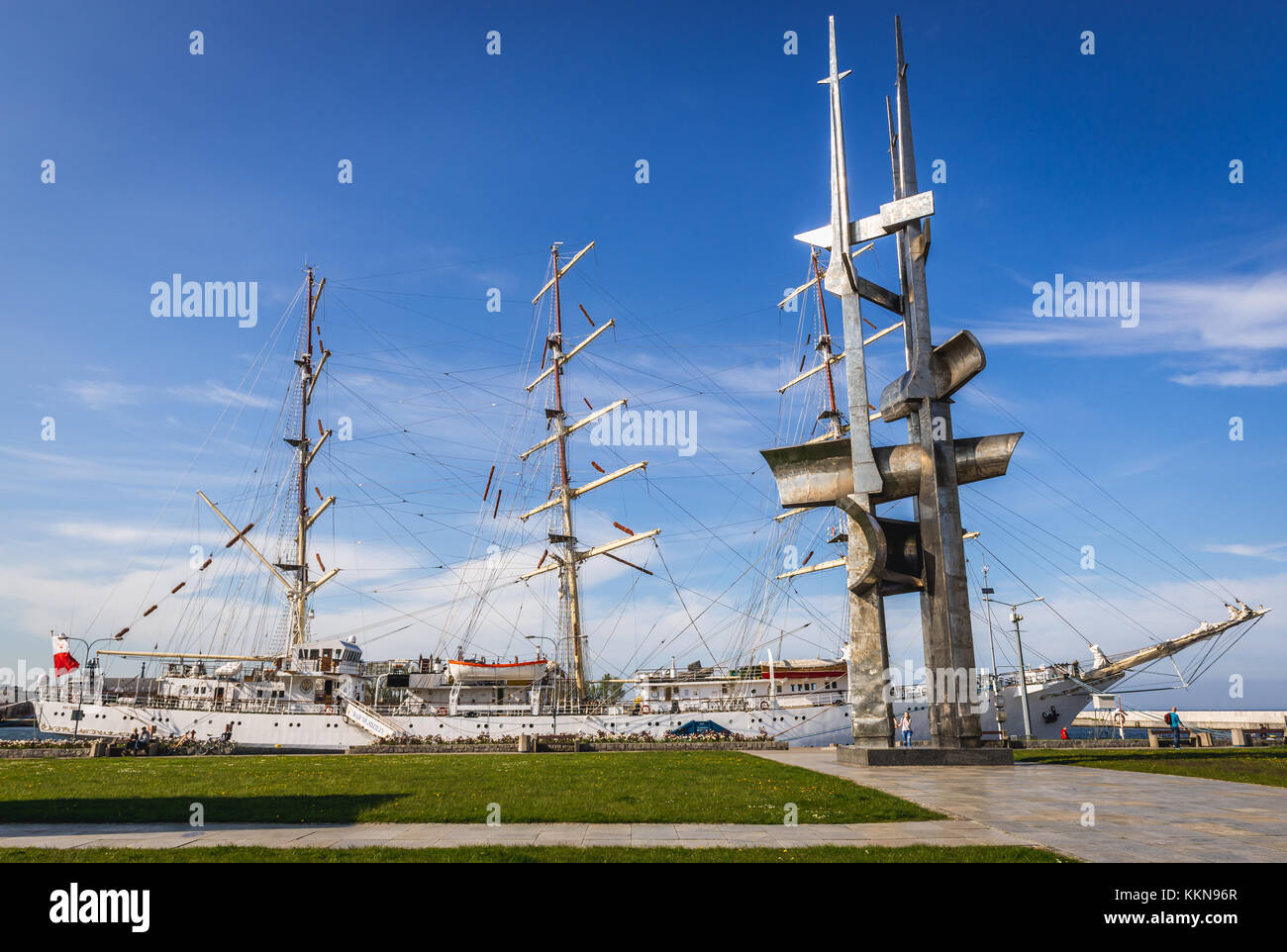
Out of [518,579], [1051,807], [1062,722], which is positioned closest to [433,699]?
[518,579]

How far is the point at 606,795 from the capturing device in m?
13.1

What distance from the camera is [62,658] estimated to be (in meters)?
54.0

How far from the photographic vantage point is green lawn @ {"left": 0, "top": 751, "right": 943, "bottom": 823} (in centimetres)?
1095

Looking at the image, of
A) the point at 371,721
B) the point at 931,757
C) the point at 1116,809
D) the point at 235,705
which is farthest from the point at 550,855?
the point at 235,705

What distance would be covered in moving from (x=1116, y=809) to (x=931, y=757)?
954 centimetres

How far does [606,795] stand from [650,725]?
3427 centimetres

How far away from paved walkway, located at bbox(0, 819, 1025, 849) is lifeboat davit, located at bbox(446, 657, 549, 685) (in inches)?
1619

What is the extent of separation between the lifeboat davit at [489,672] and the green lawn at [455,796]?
3117 centimetres

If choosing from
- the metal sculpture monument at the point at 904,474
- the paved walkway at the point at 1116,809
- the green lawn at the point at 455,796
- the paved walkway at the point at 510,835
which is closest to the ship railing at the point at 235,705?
the green lawn at the point at 455,796

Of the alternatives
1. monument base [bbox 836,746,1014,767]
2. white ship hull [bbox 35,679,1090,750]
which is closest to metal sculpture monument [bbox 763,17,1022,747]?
monument base [bbox 836,746,1014,767]

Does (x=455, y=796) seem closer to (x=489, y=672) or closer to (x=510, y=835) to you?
(x=510, y=835)

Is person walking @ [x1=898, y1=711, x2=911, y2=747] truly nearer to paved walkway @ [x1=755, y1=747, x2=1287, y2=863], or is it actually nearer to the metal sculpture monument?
the metal sculpture monument

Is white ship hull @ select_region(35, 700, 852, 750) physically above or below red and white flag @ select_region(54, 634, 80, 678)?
below
